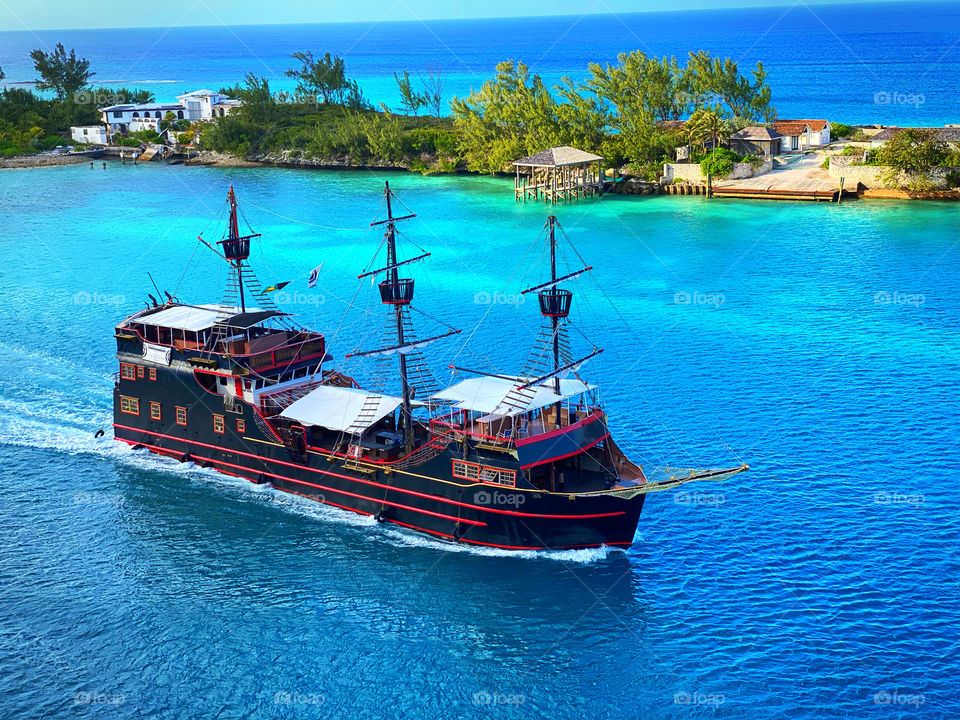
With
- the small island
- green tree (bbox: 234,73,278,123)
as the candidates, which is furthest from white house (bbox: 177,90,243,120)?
green tree (bbox: 234,73,278,123)

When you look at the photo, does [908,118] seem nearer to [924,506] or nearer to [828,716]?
[924,506]

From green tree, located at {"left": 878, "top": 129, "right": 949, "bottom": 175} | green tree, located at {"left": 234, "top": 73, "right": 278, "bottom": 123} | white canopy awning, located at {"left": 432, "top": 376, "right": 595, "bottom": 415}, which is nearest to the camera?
white canopy awning, located at {"left": 432, "top": 376, "right": 595, "bottom": 415}

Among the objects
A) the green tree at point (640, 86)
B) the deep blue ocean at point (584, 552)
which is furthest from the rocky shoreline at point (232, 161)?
the deep blue ocean at point (584, 552)

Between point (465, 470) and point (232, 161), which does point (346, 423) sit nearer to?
point (465, 470)

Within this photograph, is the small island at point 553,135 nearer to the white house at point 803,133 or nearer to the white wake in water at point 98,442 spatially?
the white house at point 803,133

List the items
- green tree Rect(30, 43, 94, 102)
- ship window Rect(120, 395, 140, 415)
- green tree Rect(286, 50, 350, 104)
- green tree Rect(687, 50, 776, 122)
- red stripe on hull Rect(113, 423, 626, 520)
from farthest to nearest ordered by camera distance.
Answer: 1. green tree Rect(30, 43, 94, 102)
2. green tree Rect(286, 50, 350, 104)
3. green tree Rect(687, 50, 776, 122)
4. ship window Rect(120, 395, 140, 415)
5. red stripe on hull Rect(113, 423, 626, 520)

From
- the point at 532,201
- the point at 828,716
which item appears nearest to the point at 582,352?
the point at 828,716

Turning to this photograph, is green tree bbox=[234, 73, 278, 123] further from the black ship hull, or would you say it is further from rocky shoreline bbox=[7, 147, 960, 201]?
the black ship hull

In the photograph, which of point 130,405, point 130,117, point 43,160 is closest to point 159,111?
point 130,117
